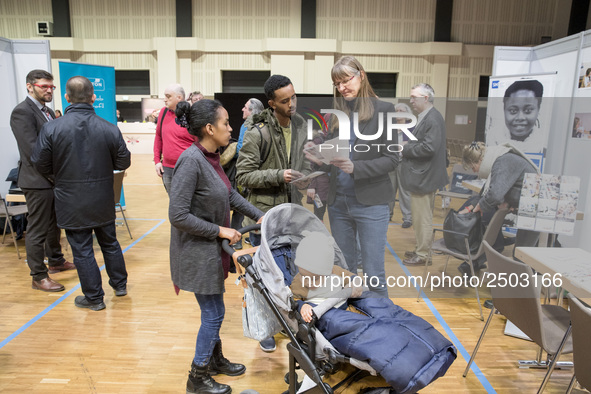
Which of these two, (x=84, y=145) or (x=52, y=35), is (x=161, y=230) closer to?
(x=84, y=145)

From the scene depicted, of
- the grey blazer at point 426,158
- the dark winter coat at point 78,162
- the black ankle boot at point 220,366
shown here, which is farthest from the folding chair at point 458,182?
the dark winter coat at point 78,162

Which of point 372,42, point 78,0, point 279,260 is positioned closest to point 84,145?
point 279,260

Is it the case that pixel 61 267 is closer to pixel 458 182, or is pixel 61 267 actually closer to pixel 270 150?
pixel 270 150

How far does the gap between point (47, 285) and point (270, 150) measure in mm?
2564

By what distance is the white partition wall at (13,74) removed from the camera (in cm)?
525

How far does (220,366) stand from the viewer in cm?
267

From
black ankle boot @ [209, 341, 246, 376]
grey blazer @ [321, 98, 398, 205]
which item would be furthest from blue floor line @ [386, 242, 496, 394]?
black ankle boot @ [209, 341, 246, 376]

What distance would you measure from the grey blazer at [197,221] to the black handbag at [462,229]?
4.35 ft

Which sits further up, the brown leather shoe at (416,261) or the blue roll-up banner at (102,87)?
the blue roll-up banner at (102,87)

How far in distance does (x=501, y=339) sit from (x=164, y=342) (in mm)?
2439

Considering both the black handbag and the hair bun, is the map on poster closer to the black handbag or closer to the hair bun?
the black handbag

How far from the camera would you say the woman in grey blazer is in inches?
84.2

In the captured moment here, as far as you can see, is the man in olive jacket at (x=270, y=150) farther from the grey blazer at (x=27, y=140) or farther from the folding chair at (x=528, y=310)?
the grey blazer at (x=27, y=140)

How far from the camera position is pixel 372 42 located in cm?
1183
